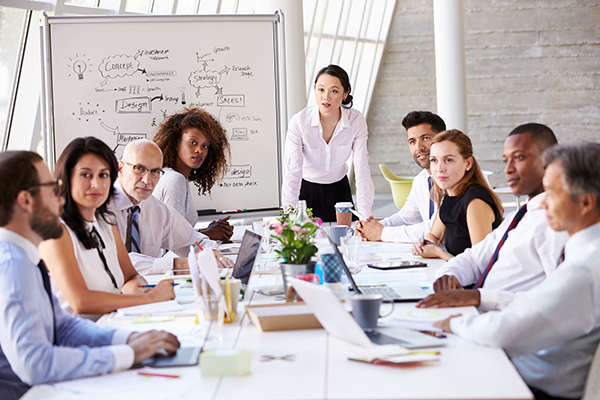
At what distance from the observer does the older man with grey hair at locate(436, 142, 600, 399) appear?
1.79m

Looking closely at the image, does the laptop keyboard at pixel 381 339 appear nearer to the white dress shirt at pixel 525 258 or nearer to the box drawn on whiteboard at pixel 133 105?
the white dress shirt at pixel 525 258

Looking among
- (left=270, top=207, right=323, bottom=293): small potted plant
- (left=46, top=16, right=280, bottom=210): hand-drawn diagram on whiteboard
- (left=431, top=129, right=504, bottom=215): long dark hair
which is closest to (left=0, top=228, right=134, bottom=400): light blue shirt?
(left=270, top=207, right=323, bottom=293): small potted plant

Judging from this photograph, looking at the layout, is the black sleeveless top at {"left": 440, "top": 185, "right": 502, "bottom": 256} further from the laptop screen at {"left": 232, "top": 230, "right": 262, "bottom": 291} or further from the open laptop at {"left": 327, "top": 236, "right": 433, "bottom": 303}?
the laptop screen at {"left": 232, "top": 230, "right": 262, "bottom": 291}

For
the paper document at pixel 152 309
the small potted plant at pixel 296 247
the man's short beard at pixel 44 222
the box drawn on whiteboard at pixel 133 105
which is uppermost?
the box drawn on whiteboard at pixel 133 105

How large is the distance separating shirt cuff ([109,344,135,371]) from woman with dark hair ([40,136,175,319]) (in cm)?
62

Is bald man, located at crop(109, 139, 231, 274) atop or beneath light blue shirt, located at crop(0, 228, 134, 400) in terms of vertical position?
atop

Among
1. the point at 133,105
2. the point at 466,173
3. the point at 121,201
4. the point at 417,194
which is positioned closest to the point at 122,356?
the point at 121,201

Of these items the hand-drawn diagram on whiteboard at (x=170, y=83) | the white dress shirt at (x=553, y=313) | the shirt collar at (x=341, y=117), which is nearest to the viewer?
the white dress shirt at (x=553, y=313)

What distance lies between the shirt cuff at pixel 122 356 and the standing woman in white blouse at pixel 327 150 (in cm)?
294

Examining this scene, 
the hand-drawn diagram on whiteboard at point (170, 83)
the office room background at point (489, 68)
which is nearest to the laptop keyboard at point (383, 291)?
the hand-drawn diagram on whiteboard at point (170, 83)

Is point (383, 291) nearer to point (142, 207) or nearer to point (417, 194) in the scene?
point (142, 207)

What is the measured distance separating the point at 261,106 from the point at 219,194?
2.34ft

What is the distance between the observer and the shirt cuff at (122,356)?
66.6 inches

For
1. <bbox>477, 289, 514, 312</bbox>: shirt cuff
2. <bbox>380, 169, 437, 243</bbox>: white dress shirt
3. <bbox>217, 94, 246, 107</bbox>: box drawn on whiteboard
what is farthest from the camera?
<bbox>217, 94, 246, 107</bbox>: box drawn on whiteboard
